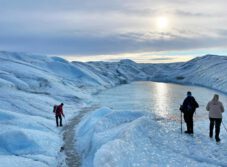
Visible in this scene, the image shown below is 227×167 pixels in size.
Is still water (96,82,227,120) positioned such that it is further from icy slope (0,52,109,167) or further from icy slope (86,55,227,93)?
icy slope (86,55,227,93)

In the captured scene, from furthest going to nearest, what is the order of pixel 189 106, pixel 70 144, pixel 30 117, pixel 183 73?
pixel 183 73
pixel 30 117
pixel 70 144
pixel 189 106

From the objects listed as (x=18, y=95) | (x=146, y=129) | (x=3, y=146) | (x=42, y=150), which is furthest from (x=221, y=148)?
(x=18, y=95)

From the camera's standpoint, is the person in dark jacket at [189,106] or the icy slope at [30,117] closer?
the person in dark jacket at [189,106]

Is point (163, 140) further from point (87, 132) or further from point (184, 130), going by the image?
point (87, 132)

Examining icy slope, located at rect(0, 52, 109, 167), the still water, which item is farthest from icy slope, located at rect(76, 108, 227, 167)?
the still water

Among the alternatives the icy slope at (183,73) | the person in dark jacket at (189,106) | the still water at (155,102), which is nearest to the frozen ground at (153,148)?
the person in dark jacket at (189,106)

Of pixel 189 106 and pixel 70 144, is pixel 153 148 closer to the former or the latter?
pixel 189 106

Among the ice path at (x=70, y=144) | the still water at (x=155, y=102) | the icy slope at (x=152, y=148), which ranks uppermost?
the still water at (x=155, y=102)

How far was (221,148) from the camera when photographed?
16969 mm

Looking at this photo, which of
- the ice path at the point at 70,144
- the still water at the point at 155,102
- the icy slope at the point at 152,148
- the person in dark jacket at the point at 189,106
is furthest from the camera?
the still water at the point at 155,102

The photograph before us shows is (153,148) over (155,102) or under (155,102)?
under

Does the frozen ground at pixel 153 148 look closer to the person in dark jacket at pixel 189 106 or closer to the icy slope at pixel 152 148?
the icy slope at pixel 152 148

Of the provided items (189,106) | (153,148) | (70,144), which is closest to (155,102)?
(70,144)

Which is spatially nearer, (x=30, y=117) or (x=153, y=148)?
(x=153, y=148)
